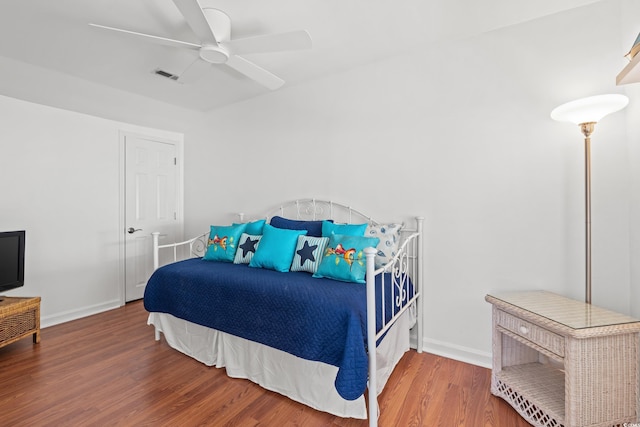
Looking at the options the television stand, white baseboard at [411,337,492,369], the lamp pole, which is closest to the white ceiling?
the lamp pole

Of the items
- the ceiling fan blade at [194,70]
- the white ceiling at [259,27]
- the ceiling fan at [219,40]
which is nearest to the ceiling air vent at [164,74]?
the white ceiling at [259,27]

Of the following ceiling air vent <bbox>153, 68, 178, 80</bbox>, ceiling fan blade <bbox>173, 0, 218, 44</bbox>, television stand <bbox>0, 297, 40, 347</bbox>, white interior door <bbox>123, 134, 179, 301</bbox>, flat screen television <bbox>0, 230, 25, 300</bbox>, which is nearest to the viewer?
ceiling fan blade <bbox>173, 0, 218, 44</bbox>

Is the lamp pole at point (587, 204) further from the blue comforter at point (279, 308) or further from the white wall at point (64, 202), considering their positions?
the white wall at point (64, 202)

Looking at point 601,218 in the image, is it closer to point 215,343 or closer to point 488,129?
point 488,129

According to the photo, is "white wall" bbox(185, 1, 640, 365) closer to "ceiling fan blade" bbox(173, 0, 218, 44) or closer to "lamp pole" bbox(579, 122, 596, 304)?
"lamp pole" bbox(579, 122, 596, 304)

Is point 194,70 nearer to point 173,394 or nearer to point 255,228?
point 255,228

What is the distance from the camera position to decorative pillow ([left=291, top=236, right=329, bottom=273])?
232 cm

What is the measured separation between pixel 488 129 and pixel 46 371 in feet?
11.5

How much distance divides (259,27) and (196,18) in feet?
1.89

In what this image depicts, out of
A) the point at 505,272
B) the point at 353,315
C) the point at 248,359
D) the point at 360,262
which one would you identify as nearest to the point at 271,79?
the point at 360,262

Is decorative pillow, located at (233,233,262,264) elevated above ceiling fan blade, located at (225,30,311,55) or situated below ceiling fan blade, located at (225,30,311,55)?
below

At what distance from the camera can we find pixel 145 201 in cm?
373

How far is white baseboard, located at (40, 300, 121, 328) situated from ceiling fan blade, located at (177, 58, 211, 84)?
2544mm

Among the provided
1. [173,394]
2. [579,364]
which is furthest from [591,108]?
[173,394]
